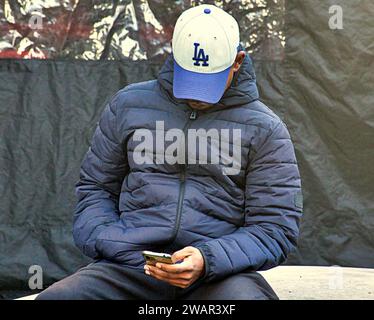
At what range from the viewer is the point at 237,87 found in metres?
3.19

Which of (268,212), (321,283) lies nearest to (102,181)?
(268,212)

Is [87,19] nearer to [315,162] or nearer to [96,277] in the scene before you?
[315,162]

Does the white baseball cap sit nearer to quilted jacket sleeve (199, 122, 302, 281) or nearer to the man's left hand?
quilted jacket sleeve (199, 122, 302, 281)

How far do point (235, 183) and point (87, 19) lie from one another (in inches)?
84.5

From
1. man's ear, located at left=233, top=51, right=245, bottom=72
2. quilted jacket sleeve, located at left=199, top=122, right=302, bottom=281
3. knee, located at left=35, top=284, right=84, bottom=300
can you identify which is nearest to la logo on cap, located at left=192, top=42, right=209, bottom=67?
man's ear, located at left=233, top=51, right=245, bottom=72

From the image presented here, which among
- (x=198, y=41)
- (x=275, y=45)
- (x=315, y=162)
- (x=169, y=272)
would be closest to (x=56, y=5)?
(x=275, y=45)

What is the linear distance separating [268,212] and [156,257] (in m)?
0.45

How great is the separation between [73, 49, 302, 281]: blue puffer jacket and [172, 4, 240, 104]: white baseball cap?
9 centimetres

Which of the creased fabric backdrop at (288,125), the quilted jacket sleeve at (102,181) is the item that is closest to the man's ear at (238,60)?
the quilted jacket sleeve at (102,181)

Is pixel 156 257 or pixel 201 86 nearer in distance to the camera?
pixel 156 257

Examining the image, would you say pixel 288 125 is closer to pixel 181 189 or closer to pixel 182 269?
pixel 181 189

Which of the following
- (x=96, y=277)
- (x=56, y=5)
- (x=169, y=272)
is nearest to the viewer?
(x=169, y=272)

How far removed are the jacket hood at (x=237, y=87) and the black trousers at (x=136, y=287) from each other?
Result: 590 mm
